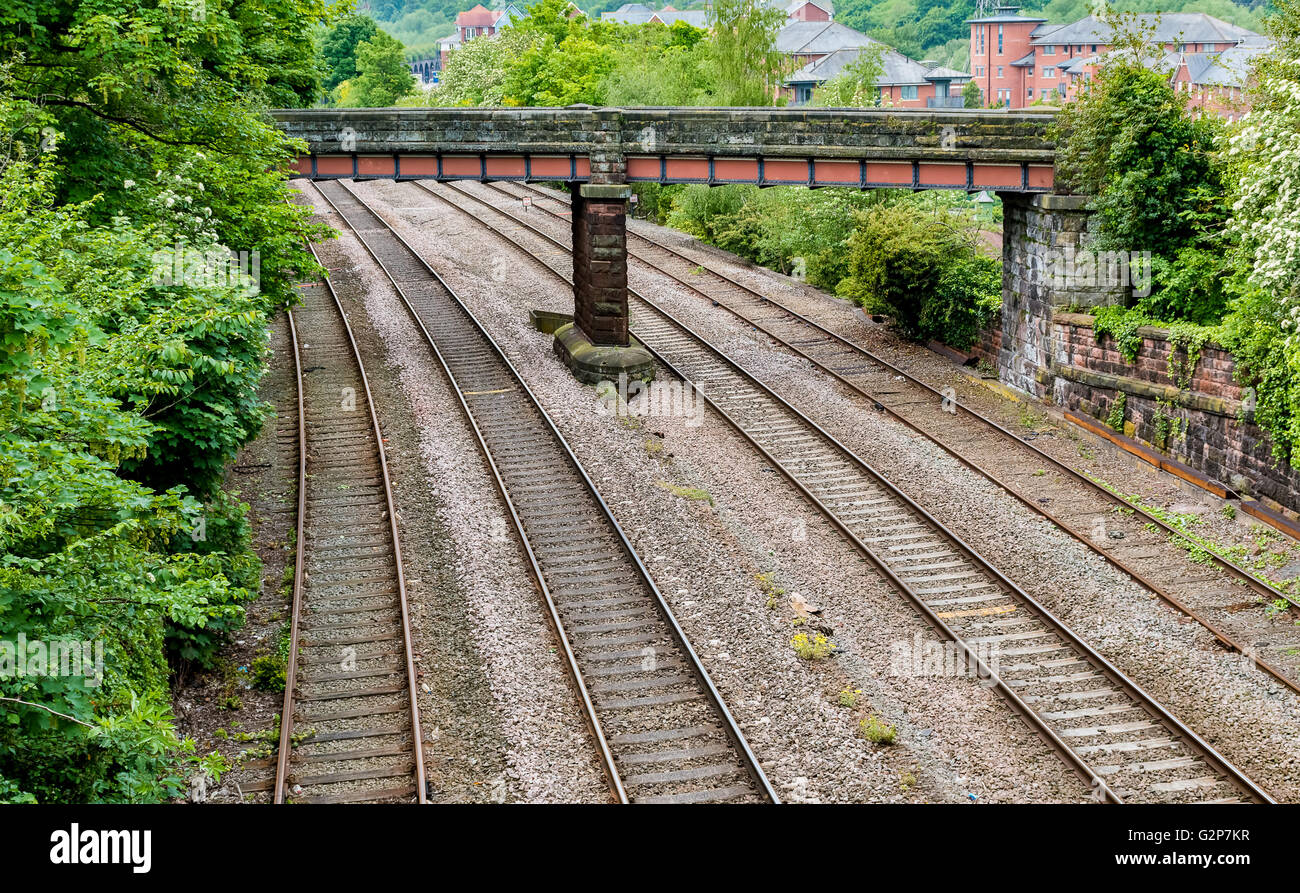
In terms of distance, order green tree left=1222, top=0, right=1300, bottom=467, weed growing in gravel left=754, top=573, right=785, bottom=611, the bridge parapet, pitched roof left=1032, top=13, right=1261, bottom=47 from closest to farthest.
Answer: weed growing in gravel left=754, top=573, right=785, bottom=611
green tree left=1222, top=0, right=1300, bottom=467
the bridge parapet
pitched roof left=1032, top=13, right=1261, bottom=47

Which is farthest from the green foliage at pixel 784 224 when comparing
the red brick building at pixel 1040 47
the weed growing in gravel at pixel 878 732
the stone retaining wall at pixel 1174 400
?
the red brick building at pixel 1040 47

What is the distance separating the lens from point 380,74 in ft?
322

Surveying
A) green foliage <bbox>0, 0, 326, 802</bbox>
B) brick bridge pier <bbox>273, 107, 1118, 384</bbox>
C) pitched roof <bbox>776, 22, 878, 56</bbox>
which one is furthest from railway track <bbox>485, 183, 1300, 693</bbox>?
pitched roof <bbox>776, 22, 878, 56</bbox>

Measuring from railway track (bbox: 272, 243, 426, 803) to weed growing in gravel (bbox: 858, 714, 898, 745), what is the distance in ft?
17.2

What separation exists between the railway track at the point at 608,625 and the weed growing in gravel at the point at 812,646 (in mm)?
1537

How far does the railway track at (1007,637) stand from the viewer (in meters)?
13.8

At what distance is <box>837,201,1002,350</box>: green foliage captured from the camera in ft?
106

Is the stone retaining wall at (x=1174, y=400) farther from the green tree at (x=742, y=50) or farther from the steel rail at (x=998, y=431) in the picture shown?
the green tree at (x=742, y=50)

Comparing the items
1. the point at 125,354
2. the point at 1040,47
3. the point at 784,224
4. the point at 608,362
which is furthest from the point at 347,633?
the point at 1040,47

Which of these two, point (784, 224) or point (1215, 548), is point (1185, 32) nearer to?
point (784, 224)

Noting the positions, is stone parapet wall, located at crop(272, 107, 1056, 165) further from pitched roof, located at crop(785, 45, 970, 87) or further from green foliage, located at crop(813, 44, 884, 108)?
pitched roof, located at crop(785, 45, 970, 87)

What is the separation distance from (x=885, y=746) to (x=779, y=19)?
46.0m

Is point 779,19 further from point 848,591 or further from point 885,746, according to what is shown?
point 885,746

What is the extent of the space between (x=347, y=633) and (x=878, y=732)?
24.8 feet
